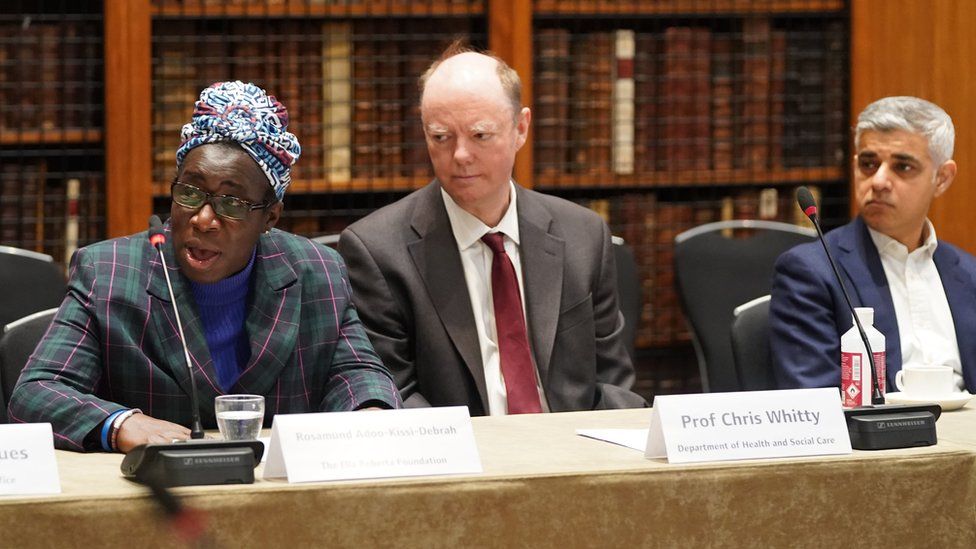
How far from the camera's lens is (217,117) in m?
2.37

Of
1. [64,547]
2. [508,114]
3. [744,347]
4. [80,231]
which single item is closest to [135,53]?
[80,231]

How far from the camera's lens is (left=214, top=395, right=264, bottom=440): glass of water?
6.73ft

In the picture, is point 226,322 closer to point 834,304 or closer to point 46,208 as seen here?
point 834,304

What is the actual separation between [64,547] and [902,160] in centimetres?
232

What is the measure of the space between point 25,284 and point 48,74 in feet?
3.34

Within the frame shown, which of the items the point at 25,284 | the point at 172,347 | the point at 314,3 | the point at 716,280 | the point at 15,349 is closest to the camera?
the point at 172,347

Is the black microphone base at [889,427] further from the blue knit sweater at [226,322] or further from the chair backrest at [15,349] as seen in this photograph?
the chair backrest at [15,349]

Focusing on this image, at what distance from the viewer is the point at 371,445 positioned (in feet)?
6.02

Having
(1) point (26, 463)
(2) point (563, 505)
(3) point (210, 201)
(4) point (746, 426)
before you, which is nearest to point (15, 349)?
(3) point (210, 201)

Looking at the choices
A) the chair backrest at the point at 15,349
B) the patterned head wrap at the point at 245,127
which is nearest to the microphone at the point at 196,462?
the patterned head wrap at the point at 245,127

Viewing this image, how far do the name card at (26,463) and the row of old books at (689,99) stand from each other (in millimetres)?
2776

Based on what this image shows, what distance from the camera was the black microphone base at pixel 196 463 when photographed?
176 centimetres

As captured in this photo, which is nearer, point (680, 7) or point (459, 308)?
point (459, 308)

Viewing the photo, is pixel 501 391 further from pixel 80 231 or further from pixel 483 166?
pixel 80 231
